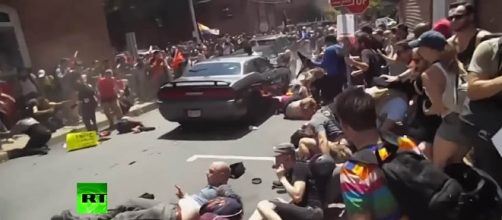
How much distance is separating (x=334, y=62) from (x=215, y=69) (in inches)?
43.5

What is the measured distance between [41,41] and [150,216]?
1116 mm

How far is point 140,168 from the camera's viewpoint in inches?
130

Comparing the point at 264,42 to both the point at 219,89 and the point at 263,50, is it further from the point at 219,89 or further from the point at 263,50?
the point at 219,89

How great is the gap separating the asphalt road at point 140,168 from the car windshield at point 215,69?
17.7 inches

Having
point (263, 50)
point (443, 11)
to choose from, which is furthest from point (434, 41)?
point (443, 11)

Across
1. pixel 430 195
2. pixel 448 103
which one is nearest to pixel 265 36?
pixel 448 103

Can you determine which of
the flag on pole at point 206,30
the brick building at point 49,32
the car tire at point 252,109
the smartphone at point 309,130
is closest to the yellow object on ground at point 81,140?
the brick building at point 49,32

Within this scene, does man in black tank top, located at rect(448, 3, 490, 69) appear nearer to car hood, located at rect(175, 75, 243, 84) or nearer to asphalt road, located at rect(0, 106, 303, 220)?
asphalt road, located at rect(0, 106, 303, 220)

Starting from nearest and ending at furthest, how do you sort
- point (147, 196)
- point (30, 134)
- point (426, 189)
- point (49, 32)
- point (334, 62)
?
point (426, 189) → point (49, 32) → point (30, 134) → point (147, 196) → point (334, 62)

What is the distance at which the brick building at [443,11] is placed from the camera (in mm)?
4484

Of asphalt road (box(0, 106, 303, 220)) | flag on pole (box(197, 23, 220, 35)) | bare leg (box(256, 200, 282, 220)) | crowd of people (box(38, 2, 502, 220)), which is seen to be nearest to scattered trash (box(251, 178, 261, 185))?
asphalt road (box(0, 106, 303, 220))

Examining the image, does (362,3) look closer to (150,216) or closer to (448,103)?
(448,103)

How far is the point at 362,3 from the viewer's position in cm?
444

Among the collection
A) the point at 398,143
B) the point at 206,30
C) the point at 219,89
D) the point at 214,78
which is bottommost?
the point at 219,89
